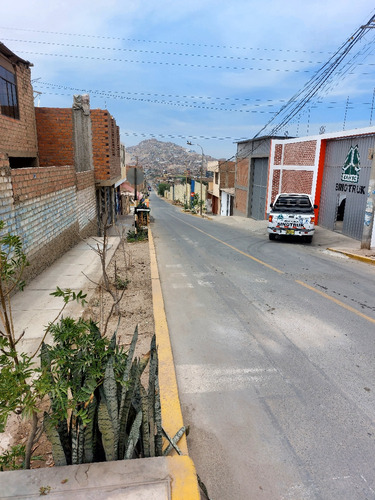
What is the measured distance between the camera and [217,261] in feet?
34.6

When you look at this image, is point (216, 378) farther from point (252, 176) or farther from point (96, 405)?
point (252, 176)

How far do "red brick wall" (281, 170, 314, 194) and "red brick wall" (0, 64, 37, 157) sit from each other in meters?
14.7

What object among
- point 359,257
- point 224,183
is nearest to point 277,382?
point 359,257

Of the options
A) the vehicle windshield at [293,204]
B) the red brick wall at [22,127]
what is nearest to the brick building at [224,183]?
the vehicle windshield at [293,204]

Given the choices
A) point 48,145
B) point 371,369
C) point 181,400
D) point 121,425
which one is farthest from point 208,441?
point 48,145

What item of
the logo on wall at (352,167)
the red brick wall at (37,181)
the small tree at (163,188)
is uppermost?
the logo on wall at (352,167)

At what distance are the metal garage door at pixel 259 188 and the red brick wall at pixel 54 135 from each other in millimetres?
17005

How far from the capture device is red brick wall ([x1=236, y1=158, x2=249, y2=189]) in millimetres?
32000

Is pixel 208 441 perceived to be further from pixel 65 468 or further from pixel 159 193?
pixel 159 193

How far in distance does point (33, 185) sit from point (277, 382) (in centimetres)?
640

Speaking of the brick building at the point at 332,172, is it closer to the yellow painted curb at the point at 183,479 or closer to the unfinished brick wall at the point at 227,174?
the yellow painted curb at the point at 183,479

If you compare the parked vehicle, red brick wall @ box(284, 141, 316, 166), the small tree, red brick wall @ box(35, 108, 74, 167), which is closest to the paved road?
the parked vehicle

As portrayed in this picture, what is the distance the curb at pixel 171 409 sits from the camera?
2.15 meters

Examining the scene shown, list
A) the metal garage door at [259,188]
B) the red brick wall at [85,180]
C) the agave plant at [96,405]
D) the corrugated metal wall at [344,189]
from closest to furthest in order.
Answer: the agave plant at [96,405] → the red brick wall at [85,180] → the corrugated metal wall at [344,189] → the metal garage door at [259,188]
